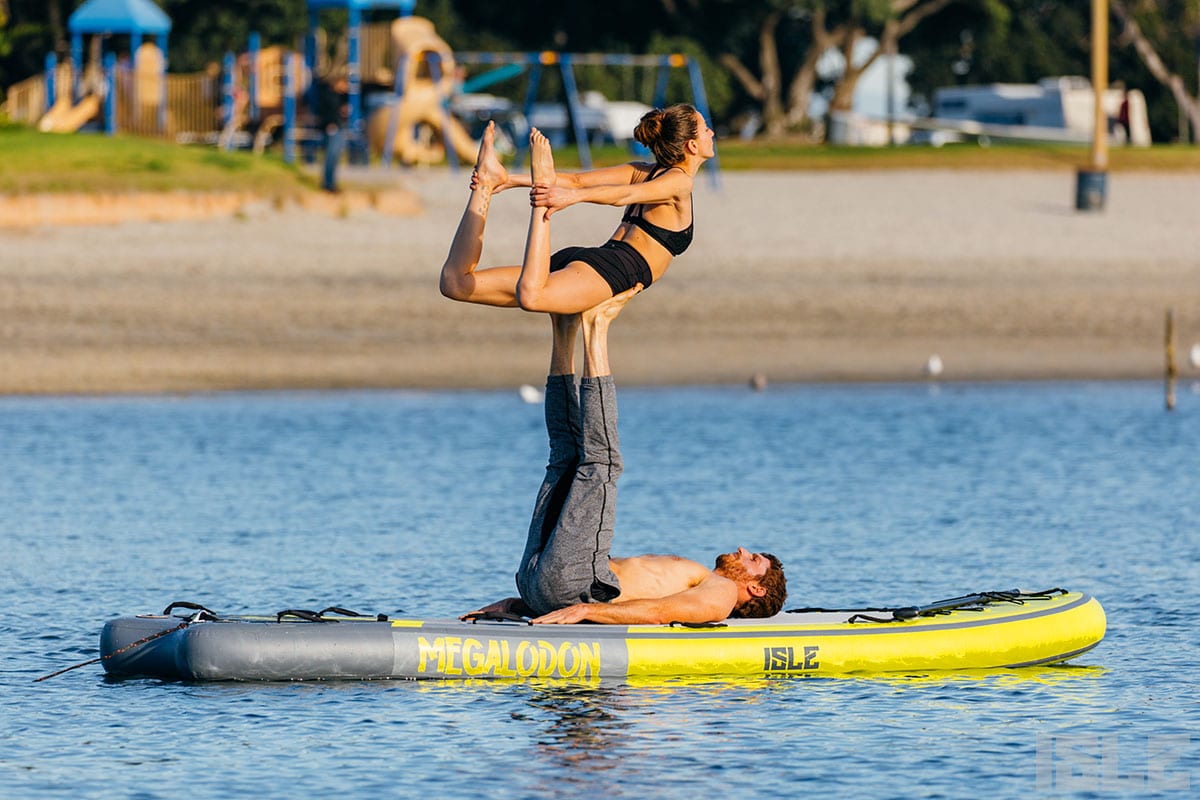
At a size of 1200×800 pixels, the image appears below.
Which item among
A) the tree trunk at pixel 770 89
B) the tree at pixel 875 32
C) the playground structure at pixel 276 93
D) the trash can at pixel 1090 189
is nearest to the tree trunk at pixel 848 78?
the tree at pixel 875 32

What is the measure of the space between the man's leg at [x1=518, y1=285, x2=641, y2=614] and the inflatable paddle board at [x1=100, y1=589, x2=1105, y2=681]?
0.76ft

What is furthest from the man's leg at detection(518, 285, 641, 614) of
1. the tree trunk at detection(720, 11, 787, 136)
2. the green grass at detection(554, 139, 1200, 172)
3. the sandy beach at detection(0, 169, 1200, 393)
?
the tree trunk at detection(720, 11, 787, 136)

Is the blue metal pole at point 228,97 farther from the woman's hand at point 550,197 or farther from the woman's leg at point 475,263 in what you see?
the woman's hand at point 550,197

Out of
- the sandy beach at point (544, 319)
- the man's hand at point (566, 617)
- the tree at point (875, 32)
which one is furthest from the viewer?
the tree at point (875, 32)

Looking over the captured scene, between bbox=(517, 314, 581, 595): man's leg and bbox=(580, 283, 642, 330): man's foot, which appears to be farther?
bbox=(517, 314, 581, 595): man's leg

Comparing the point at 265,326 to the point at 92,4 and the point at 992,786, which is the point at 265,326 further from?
the point at 92,4

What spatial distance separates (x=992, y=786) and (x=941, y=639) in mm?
1731

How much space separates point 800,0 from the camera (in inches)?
2100

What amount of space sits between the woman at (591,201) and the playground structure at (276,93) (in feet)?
80.0

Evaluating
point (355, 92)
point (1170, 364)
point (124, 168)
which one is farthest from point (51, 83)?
point (1170, 364)

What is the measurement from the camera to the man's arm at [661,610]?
962cm

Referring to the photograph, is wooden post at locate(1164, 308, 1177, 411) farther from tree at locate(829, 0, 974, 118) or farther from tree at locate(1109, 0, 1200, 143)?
tree at locate(1109, 0, 1200, 143)

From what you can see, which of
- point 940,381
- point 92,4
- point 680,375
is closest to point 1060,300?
point 940,381

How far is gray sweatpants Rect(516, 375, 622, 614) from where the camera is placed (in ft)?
31.2
